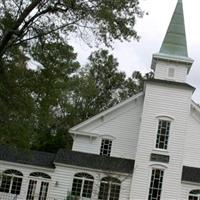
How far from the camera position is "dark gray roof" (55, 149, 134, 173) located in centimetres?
3300

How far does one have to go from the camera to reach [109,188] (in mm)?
31984

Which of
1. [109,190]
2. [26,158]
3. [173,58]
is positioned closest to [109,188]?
[109,190]

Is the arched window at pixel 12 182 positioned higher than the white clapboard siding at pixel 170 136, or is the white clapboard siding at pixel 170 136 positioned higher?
the white clapboard siding at pixel 170 136

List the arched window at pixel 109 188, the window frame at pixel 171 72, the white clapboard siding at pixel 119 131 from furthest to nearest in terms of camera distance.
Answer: the white clapboard siding at pixel 119 131, the window frame at pixel 171 72, the arched window at pixel 109 188

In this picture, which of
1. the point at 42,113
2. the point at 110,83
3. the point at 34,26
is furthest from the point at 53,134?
the point at 34,26

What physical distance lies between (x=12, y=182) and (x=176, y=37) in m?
13.8

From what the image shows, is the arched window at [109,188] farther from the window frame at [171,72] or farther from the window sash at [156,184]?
the window frame at [171,72]

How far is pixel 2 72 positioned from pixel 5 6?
8.37 ft

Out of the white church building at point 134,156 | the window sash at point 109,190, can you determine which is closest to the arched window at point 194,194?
the white church building at point 134,156

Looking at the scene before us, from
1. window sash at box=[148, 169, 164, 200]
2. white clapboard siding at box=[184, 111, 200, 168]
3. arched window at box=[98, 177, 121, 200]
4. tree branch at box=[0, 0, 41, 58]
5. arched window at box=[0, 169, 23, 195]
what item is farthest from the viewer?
white clapboard siding at box=[184, 111, 200, 168]

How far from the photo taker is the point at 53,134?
49.8 meters

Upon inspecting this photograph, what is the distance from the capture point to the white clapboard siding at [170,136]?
107 ft

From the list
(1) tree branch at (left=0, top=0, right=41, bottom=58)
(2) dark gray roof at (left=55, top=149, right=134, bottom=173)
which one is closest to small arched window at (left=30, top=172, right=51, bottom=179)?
(2) dark gray roof at (left=55, top=149, right=134, bottom=173)

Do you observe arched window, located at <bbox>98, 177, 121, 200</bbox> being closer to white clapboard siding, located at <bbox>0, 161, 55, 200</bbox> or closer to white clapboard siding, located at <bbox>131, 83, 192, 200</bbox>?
white clapboard siding, located at <bbox>131, 83, 192, 200</bbox>
